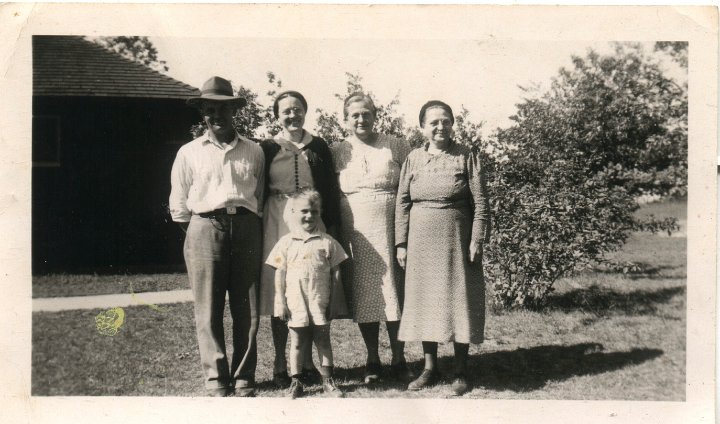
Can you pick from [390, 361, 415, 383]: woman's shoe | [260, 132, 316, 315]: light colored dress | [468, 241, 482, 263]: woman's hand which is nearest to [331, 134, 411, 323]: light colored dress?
[260, 132, 316, 315]: light colored dress

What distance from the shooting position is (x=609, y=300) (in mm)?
5434

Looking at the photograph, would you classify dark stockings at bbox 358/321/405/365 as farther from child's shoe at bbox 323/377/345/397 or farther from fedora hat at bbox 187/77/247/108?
fedora hat at bbox 187/77/247/108

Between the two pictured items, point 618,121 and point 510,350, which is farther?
point 618,121

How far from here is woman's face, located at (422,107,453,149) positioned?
11.6 ft

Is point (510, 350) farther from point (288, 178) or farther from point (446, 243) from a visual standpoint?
point (288, 178)

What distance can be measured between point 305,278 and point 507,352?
182 cm

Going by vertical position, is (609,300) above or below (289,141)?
below

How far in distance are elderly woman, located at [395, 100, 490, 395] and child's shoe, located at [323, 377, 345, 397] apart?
0.45m

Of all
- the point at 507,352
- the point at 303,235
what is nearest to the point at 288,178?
the point at 303,235

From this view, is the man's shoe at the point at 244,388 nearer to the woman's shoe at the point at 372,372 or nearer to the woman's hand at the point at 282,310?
the woman's hand at the point at 282,310

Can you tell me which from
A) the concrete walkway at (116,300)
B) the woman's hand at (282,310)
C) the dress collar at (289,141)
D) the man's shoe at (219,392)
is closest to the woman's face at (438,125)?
the dress collar at (289,141)

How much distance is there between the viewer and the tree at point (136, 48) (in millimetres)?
4125

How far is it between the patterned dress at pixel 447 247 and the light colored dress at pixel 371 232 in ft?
0.55

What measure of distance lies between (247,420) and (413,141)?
266 centimetres
